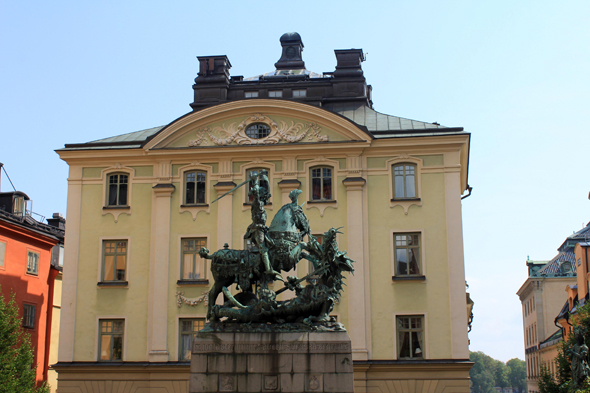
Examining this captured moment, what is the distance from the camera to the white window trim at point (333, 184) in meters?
33.3

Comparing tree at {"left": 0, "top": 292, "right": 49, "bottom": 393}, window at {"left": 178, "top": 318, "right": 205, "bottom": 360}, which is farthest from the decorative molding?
tree at {"left": 0, "top": 292, "right": 49, "bottom": 393}

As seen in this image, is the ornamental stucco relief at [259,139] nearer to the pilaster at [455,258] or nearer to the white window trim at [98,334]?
the pilaster at [455,258]

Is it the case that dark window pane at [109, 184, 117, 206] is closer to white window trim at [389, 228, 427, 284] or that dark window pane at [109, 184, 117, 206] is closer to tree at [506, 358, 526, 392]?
white window trim at [389, 228, 427, 284]

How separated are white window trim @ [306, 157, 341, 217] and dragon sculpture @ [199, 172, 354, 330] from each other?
13.5 meters

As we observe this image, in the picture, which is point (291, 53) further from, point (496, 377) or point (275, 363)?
point (496, 377)

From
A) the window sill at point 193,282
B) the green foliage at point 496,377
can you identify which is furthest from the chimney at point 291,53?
the green foliage at point 496,377

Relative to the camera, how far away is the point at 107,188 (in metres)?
→ 34.9

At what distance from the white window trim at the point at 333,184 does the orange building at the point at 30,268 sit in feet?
55.4

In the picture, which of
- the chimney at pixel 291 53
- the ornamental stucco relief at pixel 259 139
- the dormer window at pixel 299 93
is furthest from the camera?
the chimney at pixel 291 53

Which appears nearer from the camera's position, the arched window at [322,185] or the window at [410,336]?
the window at [410,336]

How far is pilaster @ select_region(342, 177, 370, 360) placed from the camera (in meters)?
31.7

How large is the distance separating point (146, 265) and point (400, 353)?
11855mm

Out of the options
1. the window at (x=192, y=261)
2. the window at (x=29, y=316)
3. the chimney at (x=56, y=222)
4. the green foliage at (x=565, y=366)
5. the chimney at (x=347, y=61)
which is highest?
the chimney at (x=347, y=61)

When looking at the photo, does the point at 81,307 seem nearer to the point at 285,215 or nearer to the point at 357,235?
the point at 357,235
